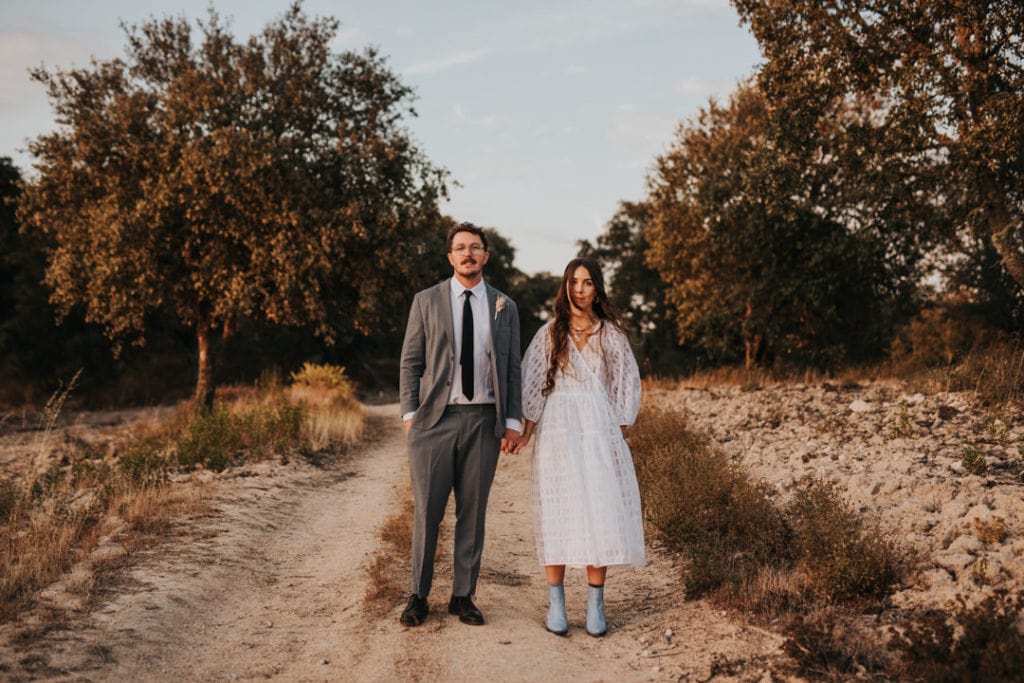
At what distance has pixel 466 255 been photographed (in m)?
5.36

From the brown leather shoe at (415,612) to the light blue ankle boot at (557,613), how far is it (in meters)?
0.88

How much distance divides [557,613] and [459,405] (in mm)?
1591

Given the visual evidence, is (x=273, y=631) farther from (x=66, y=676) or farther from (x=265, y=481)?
(x=265, y=481)

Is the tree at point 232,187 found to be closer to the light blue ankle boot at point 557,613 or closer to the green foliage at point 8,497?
the green foliage at point 8,497

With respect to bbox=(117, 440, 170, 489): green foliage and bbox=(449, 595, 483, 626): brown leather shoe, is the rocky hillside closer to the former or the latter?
bbox=(449, 595, 483, 626): brown leather shoe

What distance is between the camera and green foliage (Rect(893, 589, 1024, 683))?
379cm

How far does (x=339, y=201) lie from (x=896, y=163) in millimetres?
11645

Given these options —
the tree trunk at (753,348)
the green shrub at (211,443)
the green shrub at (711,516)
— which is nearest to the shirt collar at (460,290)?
the green shrub at (711,516)

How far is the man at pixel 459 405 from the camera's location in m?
5.30

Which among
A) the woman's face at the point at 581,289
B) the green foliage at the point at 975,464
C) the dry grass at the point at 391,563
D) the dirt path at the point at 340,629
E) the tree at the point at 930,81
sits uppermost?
the tree at the point at 930,81

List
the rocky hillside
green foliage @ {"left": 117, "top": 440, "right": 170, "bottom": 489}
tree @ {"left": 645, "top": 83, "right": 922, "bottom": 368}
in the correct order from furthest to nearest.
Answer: tree @ {"left": 645, "top": 83, "right": 922, "bottom": 368}
green foliage @ {"left": 117, "top": 440, "right": 170, "bottom": 489}
the rocky hillside

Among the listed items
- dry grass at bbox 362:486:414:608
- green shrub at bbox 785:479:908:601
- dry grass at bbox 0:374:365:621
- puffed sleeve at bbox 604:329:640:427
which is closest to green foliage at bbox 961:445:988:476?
green shrub at bbox 785:479:908:601

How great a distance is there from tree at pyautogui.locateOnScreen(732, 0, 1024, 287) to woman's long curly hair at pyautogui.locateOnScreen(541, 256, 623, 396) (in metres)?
9.93

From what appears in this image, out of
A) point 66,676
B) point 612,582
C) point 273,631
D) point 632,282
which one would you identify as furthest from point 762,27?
point 632,282
